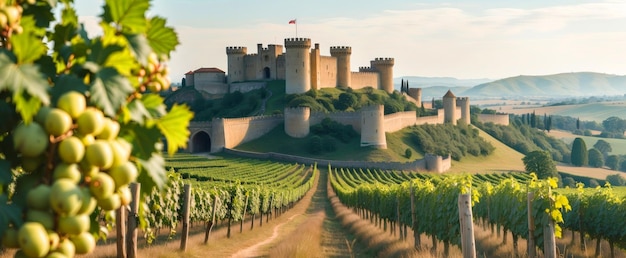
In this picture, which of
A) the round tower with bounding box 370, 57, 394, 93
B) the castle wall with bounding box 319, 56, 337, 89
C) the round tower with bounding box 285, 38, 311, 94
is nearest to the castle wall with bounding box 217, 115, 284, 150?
the round tower with bounding box 285, 38, 311, 94

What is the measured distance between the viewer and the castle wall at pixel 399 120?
2865 inches

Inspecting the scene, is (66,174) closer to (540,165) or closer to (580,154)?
(540,165)

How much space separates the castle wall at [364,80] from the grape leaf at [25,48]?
8678cm

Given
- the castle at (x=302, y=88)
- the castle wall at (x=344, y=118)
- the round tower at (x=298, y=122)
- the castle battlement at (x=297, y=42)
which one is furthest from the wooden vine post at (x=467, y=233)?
the castle battlement at (x=297, y=42)

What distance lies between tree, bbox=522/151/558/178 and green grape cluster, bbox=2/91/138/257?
67552 mm

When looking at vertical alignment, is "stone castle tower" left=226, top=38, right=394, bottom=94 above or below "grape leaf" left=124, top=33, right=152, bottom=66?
above

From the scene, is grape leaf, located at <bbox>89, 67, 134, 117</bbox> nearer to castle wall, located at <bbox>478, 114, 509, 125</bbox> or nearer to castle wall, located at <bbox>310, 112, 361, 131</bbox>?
castle wall, located at <bbox>310, 112, 361, 131</bbox>

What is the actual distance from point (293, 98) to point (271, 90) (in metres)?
6.27

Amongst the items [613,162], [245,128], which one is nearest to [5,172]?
[245,128]

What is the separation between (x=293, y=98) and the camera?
256ft

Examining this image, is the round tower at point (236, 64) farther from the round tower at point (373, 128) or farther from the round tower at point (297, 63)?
the round tower at point (373, 128)

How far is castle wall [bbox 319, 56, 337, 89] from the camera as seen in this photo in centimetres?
8500

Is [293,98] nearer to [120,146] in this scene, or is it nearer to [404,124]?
[404,124]

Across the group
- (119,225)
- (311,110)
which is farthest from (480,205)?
(311,110)
